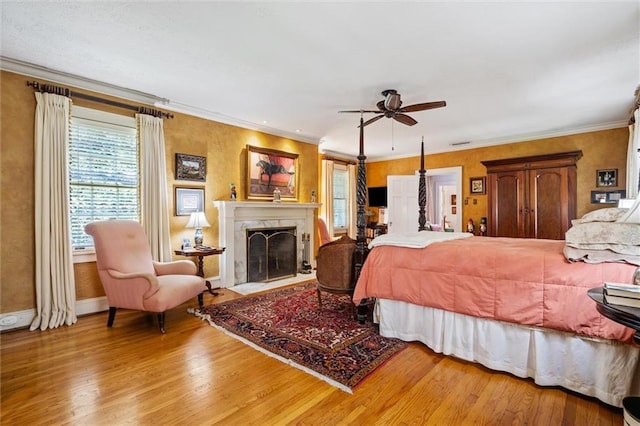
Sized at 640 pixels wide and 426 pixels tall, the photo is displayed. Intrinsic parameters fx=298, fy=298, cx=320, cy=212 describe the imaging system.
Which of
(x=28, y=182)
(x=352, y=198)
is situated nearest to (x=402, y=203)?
(x=352, y=198)

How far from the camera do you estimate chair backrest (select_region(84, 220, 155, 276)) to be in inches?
121

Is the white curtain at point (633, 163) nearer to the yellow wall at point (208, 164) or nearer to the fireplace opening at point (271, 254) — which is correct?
the yellow wall at point (208, 164)

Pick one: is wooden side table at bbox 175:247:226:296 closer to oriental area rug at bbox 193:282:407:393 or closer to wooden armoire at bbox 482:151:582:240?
oriental area rug at bbox 193:282:407:393

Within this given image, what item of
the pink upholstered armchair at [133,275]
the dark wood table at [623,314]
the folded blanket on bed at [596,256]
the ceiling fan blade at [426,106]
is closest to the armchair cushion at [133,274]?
the pink upholstered armchair at [133,275]

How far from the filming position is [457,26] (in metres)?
2.36

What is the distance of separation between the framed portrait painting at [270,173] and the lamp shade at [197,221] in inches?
40.6

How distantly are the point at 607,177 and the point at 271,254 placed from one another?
5772mm

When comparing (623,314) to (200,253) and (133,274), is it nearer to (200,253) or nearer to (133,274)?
(133,274)

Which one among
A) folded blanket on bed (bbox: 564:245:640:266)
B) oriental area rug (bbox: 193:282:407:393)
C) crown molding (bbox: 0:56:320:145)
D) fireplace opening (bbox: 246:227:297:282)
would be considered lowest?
oriental area rug (bbox: 193:282:407:393)

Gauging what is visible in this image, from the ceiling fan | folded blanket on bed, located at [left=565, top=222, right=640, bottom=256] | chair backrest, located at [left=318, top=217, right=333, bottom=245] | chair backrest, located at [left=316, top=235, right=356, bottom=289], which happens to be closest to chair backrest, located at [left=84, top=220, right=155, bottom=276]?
chair backrest, located at [left=316, top=235, right=356, bottom=289]

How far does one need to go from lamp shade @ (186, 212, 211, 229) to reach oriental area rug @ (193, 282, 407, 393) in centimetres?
111

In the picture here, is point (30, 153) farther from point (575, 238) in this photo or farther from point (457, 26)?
point (575, 238)

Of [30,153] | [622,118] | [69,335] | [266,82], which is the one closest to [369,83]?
[266,82]

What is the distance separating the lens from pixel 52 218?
314 cm
